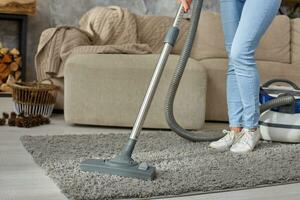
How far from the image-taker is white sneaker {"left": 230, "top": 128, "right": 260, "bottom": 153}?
7.34 ft

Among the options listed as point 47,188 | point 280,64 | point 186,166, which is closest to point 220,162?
point 186,166

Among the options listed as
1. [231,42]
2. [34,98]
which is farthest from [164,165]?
[34,98]

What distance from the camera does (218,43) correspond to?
384cm

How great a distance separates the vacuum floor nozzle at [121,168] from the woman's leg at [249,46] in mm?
641

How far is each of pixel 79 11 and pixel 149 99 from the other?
9.21 ft

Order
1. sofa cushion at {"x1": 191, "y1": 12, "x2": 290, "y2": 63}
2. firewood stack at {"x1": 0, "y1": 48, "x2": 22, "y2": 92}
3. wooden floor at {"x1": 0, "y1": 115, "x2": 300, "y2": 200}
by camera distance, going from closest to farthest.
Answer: wooden floor at {"x1": 0, "y1": 115, "x2": 300, "y2": 200}
sofa cushion at {"x1": 191, "y1": 12, "x2": 290, "y2": 63}
firewood stack at {"x1": 0, "y1": 48, "x2": 22, "y2": 92}

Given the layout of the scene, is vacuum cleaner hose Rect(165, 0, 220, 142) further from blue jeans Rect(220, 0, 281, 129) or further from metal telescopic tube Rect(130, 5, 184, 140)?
metal telescopic tube Rect(130, 5, 184, 140)

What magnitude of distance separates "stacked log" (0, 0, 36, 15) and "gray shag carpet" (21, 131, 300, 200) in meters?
1.82

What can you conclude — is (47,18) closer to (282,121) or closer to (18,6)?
(18,6)

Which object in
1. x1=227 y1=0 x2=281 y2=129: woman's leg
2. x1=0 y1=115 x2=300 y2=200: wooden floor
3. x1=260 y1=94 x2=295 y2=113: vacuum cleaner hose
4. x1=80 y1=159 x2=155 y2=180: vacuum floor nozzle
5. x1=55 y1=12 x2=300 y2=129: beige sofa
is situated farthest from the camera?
x1=55 y1=12 x2=300 y2=129: beige sofa

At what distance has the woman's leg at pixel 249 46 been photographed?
209 centimetres

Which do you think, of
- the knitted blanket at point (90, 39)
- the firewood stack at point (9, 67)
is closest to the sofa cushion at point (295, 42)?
the knitted blanket at point (90, 39)

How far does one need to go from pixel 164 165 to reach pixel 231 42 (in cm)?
71

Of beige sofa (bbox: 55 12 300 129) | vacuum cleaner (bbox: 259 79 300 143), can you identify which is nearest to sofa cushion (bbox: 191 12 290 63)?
beige sofa (bbox: 55 12 300 129)
